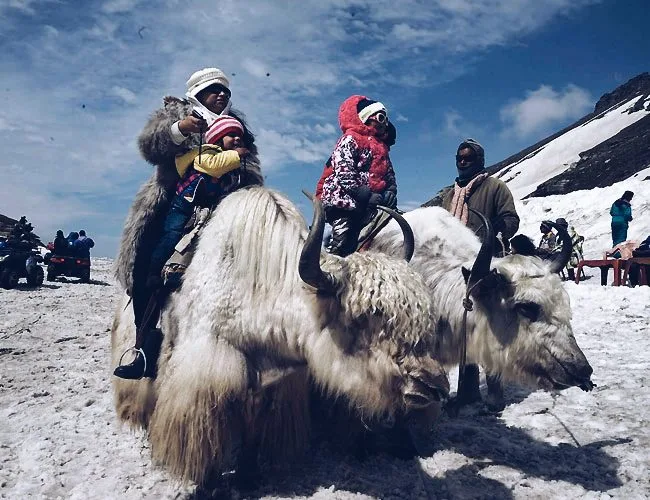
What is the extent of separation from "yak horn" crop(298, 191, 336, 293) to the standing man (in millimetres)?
2290

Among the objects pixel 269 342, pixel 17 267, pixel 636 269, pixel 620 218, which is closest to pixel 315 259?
pixel 269 342

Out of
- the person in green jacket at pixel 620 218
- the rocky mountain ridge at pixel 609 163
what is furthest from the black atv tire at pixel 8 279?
the rocky mountain ridge at pixel 609 163

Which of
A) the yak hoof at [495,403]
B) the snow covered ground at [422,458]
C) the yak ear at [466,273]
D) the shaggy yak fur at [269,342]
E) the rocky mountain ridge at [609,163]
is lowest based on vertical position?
the snow covered ground at [422,458]

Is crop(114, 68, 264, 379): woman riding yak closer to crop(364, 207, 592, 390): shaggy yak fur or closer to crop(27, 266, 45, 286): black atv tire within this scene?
crop(364, 207, 592, 390): shaggy yak fur

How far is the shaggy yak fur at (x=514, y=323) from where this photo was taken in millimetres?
3059

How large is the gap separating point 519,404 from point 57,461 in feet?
11.4

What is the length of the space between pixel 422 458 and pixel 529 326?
1107 mm

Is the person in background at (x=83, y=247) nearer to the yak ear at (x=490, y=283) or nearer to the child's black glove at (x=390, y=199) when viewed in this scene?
the child's black glove at (x=390, y=199)

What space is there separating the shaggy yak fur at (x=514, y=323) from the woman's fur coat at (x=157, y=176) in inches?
60.7

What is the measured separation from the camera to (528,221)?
23.3 meters

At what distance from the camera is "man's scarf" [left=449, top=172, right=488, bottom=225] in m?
4.77

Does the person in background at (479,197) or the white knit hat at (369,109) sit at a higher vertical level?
the white knit hat at (369,109)

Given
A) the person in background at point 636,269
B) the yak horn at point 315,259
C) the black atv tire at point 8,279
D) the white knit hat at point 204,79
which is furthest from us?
the black atv tire at point 8,279

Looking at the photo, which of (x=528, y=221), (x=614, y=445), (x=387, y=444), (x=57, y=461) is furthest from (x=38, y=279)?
(x=528, y=221)
